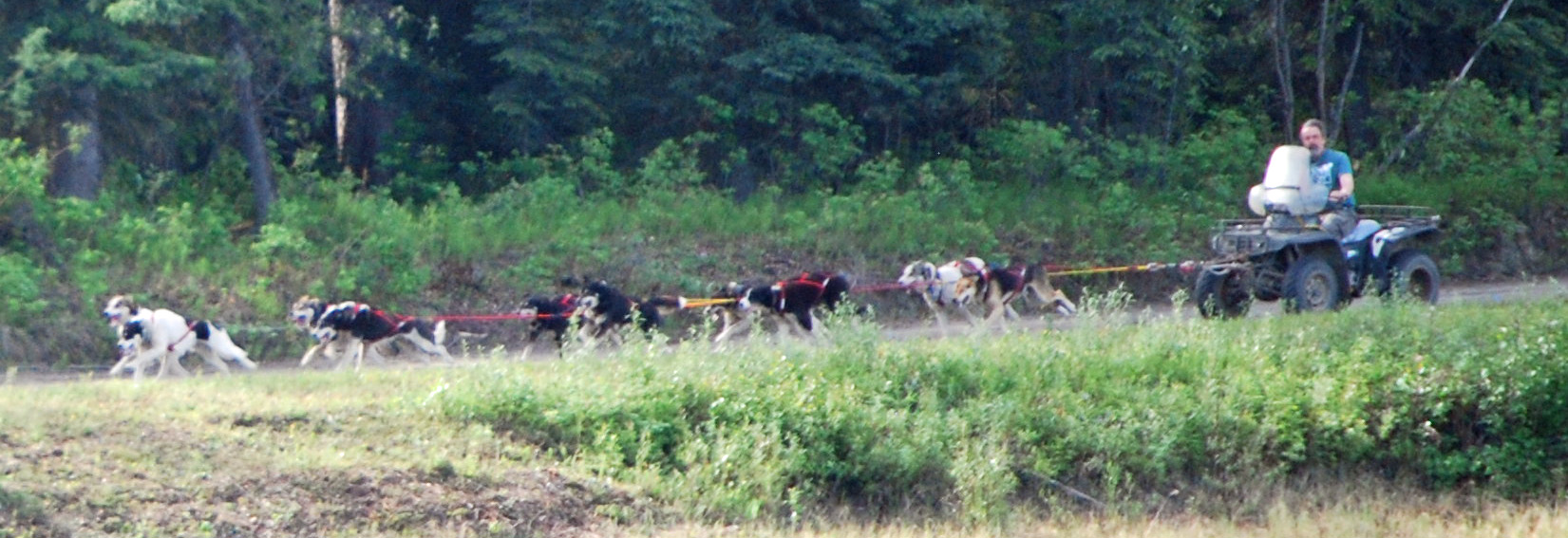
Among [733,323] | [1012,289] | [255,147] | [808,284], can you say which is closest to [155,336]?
[733,323]

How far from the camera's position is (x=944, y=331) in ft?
53.7

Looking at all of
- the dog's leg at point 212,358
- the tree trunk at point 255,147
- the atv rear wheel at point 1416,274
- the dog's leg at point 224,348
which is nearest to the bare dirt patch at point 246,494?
the dog's leg at point 224,348

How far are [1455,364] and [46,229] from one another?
14.2 metres

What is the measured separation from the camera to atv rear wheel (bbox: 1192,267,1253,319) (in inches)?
606

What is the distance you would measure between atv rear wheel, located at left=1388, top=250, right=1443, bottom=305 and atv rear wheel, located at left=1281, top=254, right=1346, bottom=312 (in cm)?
65

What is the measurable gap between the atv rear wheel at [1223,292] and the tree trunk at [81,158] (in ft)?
40.3

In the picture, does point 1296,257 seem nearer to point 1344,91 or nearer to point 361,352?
point 361,352

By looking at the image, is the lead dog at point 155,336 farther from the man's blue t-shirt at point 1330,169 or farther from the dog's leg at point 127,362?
the man's blue t-shirt at point 1330,169

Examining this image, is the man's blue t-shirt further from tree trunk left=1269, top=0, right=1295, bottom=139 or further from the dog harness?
tree trunk left=1269, top=0, right=1295, bottom=139

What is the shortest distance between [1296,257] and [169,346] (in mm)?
10267

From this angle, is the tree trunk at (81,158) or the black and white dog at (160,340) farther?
the tree trunk at (81,158)

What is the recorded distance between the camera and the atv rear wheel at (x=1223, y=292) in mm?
15383

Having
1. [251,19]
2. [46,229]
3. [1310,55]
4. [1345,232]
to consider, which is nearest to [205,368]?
[46,229]

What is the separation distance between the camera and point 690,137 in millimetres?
23031
